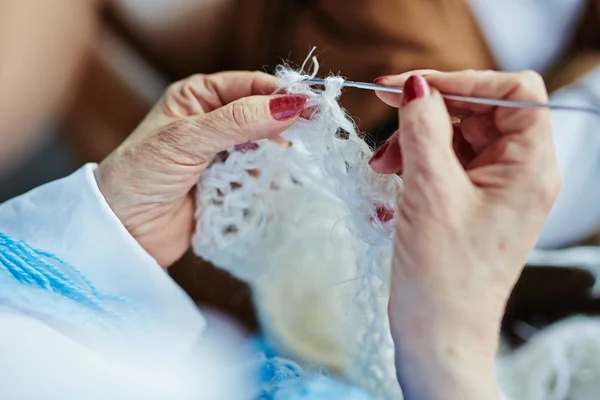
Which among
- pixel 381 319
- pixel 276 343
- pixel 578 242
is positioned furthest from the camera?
pixel 578 242

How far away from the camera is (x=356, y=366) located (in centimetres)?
52

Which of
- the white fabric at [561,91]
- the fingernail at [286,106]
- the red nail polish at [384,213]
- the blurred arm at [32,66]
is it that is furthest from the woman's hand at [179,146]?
the white fabric at [561,91]

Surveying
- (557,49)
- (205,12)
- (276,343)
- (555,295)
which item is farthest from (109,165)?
(557,49)

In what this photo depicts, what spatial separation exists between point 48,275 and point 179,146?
15 centimetres

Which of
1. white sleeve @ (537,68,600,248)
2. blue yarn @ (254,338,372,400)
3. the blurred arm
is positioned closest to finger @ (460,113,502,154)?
blue yarn @ (254,338,372,400)

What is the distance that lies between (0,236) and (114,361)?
0.14 meters

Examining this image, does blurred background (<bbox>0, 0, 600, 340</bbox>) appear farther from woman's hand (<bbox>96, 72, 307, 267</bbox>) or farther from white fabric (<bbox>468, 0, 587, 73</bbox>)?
woman's hand (<bbox>96, 72, 307, 267</bbox>)

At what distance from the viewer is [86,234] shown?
0.48 meters

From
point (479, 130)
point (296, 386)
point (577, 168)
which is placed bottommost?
point (296, 386)

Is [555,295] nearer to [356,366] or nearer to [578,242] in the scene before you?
[578,242]

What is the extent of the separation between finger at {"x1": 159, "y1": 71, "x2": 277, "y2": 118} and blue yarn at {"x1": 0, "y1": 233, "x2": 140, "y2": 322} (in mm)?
188

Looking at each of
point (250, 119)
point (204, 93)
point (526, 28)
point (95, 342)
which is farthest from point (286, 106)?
point (526, 28)

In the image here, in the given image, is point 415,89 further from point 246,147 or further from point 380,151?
point 246,147

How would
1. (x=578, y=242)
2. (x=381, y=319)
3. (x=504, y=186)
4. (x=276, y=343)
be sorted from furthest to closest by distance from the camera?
(x=578, y=242) → (x=276, y=343) → (x=381, y=319) → (x=504, y=186)
